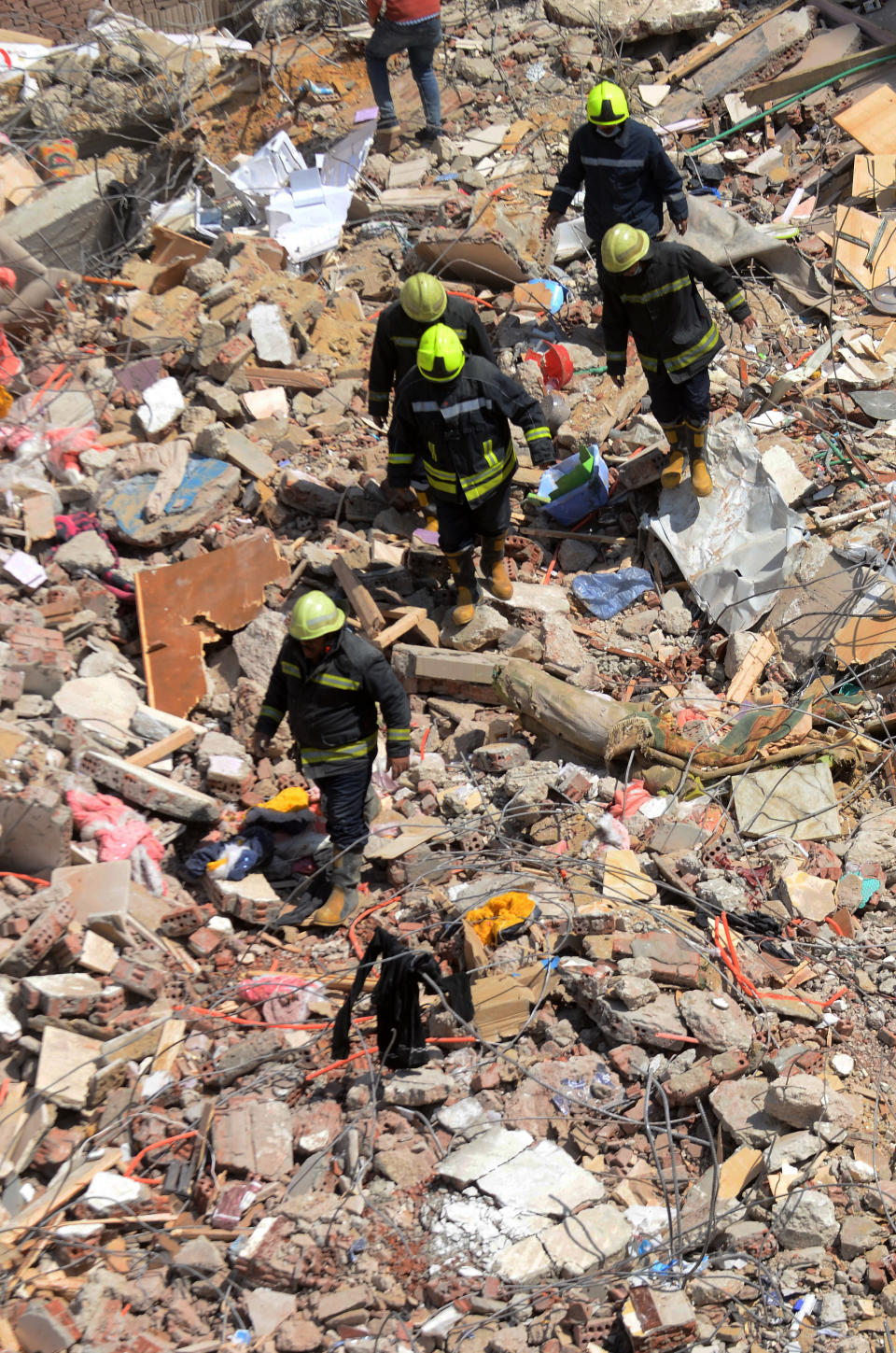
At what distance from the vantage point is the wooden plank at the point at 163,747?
6129 mm

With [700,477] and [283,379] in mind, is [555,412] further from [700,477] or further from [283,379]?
[283,379]

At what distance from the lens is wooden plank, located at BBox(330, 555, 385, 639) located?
660cm

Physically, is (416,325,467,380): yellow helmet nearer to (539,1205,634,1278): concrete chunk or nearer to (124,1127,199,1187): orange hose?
(124,1127,199,1187): orange hose

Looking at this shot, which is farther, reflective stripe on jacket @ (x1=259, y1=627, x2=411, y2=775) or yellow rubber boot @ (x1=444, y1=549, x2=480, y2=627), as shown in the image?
yellow rubber boot @ (x1=444, y1=549, x2=480, y2=627)

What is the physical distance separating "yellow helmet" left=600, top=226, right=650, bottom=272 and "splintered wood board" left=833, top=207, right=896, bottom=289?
9.90 ft

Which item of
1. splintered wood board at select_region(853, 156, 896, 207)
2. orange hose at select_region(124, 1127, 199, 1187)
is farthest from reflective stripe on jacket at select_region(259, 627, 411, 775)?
splintered wood board at select_region(853, 156, 896, 207)

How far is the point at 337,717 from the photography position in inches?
205

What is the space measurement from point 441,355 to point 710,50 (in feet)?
20.8

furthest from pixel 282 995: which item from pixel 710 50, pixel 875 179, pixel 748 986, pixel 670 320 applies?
pixel 710 50

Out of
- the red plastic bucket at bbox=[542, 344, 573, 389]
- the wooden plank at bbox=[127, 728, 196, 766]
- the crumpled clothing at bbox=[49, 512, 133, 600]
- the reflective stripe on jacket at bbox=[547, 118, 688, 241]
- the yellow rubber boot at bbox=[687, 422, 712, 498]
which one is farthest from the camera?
the red plastic bucket at bbox=[542, 344, 573, 389]

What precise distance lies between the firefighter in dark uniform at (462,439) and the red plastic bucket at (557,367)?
5.63 feet

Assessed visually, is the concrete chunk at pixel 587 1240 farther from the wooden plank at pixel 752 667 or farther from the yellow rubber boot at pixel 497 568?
the yellow rubber boot at pixel 497 568

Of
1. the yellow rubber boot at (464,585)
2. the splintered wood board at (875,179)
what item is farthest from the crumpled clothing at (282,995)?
the splintered wood board at (875,179)

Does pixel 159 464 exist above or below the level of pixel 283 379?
below
